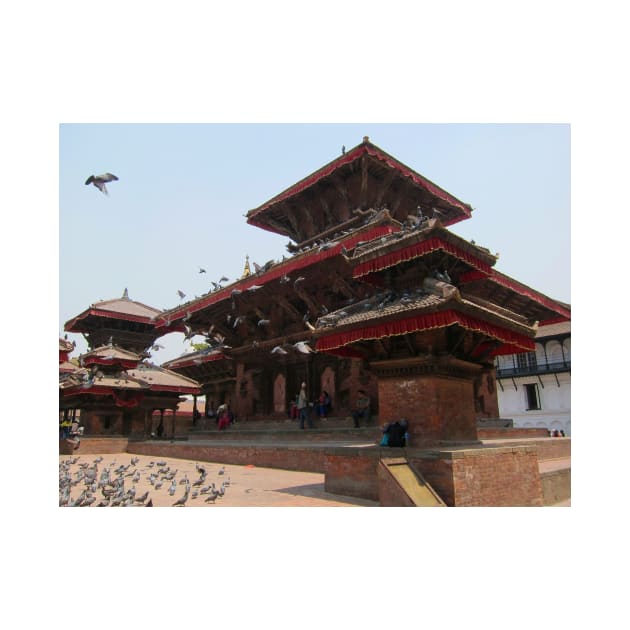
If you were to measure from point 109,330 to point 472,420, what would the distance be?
28740mm

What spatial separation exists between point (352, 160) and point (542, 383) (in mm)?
20867

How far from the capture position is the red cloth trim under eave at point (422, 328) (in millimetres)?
6805

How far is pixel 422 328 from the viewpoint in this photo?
22.7 feet

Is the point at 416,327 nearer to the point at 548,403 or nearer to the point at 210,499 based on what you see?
the point at 210,499

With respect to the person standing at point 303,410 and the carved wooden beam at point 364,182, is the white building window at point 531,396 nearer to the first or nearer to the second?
the carved wooden beam at point 364,182

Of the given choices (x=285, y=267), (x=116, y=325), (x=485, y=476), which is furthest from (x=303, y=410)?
(x=116, y=325)

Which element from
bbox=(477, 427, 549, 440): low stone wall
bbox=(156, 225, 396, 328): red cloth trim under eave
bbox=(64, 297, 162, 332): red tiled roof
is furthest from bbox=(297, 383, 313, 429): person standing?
bbox=(64, 297, 162, 332): red tiled roof

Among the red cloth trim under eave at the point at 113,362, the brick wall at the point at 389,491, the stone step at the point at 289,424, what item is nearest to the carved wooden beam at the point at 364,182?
the stone step at the point at 289,424

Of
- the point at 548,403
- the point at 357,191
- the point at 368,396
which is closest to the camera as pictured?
the point at 368,396

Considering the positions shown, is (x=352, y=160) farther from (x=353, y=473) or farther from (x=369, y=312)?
(x=353, y=473)

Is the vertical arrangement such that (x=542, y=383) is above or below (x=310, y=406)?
below
